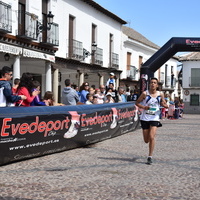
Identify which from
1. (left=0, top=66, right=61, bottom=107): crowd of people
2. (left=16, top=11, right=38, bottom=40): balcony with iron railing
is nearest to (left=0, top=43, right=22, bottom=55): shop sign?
(left=16, top=11, right=38, bottom=40): balcony with iron railing

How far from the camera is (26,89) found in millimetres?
8344

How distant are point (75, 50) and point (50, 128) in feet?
50.0

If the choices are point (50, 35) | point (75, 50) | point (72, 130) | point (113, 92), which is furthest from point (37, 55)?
point (72, 130)

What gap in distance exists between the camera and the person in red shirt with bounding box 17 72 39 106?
27.3 feet

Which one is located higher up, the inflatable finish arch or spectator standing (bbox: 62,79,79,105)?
the inflatable finish arch

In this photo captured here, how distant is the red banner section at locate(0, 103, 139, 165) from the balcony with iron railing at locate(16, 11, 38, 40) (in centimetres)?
708

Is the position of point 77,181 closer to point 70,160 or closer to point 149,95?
point 70,160

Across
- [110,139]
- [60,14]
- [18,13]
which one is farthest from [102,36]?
[110,139]

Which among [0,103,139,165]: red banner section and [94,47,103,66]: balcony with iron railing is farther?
[94,47,103,66]: balcony with iron railing

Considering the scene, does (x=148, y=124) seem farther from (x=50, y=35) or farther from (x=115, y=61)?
(x=115, y=61)

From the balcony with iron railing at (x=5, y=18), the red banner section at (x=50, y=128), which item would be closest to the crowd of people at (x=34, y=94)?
the red banner section at (x=50, y=128)

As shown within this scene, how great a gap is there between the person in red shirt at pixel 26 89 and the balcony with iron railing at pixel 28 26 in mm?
9335

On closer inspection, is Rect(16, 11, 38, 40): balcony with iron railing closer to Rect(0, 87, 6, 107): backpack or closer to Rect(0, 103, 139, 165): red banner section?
Rect(0, 103, 139, 165): red banner section

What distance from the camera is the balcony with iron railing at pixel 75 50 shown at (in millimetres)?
22812
